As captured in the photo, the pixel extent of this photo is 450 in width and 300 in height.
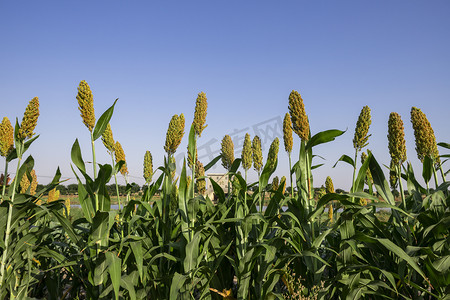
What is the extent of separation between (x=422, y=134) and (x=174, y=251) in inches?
73.2

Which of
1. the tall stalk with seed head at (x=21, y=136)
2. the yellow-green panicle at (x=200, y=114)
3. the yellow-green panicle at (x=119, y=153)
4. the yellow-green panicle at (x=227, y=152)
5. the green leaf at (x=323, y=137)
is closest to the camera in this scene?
the green leaf at (x=323, y=137)

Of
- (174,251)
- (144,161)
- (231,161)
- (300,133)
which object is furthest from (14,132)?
(300,133)

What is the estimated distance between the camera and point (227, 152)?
9.86 ft

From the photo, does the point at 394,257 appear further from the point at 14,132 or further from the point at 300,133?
the point at 14,132

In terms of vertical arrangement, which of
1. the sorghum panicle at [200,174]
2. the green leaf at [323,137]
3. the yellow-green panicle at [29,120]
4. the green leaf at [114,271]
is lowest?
the green leaf at [114,271]

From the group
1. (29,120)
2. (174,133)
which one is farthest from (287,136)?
(29,120)

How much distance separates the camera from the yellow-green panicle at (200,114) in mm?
2426

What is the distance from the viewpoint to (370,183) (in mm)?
3057

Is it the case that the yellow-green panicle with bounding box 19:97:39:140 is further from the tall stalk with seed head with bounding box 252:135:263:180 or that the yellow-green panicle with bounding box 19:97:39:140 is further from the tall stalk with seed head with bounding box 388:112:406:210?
the tall stalk with seed head with bounding box 388:112:406:210

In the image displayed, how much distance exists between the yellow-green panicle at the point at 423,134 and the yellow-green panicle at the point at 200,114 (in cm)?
144

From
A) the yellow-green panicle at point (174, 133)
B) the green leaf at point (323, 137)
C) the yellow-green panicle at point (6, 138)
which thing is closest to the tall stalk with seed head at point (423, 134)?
the green leaf at point (323, 137)

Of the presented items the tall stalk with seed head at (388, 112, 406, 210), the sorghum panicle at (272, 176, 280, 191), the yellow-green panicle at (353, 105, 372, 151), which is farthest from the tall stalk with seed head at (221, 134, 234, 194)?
the tall stalk with seed head at (388, 112, 406, 210)

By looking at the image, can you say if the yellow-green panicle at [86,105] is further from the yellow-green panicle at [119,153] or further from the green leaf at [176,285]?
the green leaf at [176,285]

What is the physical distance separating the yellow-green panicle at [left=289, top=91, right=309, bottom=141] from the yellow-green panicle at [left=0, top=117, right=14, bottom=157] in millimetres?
2053
